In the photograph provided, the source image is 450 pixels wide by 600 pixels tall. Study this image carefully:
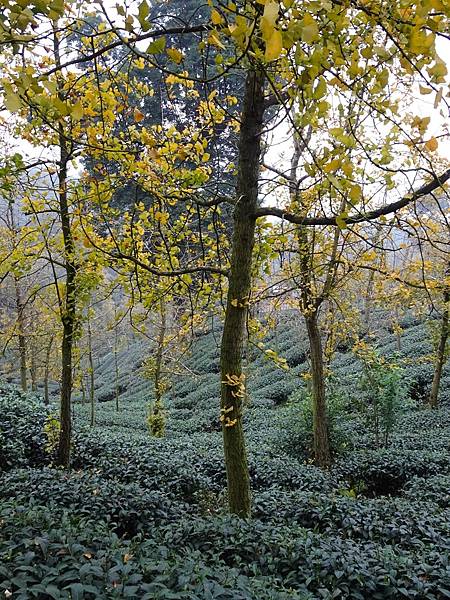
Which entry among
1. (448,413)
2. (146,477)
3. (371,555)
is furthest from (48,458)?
(448,413)

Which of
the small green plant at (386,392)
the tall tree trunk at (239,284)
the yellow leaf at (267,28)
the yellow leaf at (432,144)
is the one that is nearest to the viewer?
the yellow leaf at (267,28)

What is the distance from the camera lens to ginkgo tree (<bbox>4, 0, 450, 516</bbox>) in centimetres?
134

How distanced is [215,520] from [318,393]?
13.7 feet

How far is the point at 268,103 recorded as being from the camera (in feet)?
11.7

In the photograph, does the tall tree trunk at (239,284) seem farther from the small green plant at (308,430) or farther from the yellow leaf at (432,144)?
the small green plant at (308,430)

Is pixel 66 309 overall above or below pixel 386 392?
above

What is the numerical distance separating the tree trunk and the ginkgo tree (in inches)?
133

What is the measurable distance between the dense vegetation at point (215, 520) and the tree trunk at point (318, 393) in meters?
0.49

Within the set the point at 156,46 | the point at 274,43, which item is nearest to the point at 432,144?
the point at 274,43

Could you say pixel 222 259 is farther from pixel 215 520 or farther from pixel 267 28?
pixel 267 28

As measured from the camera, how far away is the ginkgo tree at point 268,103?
134 cm

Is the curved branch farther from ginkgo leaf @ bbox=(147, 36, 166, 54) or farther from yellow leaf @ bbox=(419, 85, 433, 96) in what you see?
ginkgo leaf @ bbox=(147, 36, 166, 54)

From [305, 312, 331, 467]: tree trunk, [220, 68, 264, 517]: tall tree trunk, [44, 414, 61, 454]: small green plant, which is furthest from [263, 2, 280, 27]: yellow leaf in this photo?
[44, 414, 61, 454]: small green plant

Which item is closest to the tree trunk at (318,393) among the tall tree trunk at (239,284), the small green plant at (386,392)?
the small green plant at (386,392)
